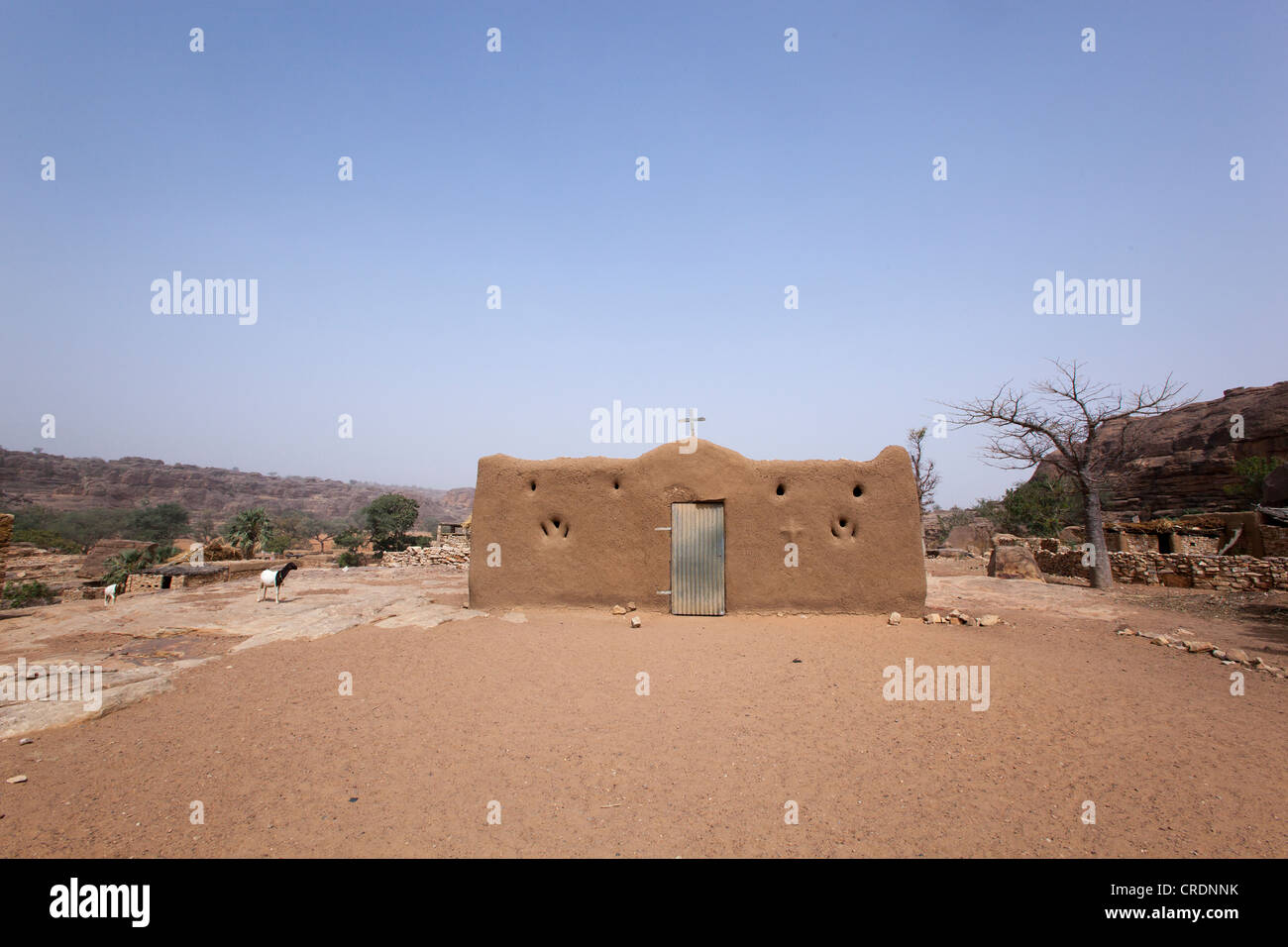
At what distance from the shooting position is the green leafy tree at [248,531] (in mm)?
26141

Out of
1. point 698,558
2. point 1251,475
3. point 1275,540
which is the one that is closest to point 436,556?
point 698,558

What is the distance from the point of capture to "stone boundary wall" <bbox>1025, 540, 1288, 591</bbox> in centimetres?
1342

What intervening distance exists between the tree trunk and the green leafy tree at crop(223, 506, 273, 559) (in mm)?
32267

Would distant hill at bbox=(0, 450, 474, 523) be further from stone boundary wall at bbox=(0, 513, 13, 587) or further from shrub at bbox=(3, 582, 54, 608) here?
stone boundary wall at bbox=(0, 513, 13, 587)

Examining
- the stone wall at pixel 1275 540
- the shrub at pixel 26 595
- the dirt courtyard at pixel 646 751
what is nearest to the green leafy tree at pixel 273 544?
the shrub at pixel 26 595

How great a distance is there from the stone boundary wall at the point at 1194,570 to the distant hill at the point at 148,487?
6326cm

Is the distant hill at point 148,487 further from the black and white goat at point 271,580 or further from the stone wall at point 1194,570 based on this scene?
the stone wall at point 1194,570

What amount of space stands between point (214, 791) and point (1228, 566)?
66.9 ft

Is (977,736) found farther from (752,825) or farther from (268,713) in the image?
(268,713)

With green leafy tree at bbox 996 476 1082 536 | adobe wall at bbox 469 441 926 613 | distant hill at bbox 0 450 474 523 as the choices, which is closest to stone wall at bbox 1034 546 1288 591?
adobe wall at bbox 469 441 926 613
